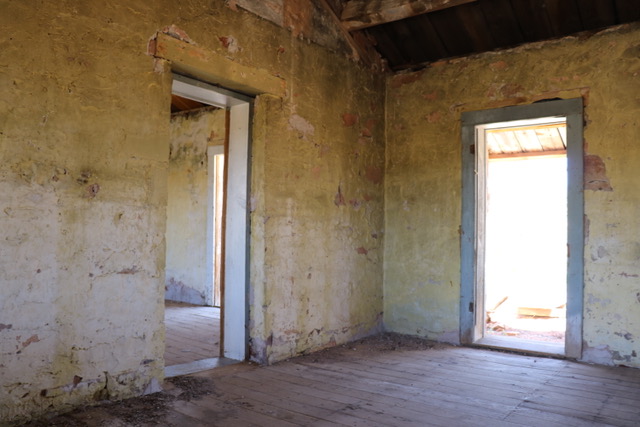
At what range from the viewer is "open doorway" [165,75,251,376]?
4098 millimetres

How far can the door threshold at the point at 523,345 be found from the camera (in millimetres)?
4391

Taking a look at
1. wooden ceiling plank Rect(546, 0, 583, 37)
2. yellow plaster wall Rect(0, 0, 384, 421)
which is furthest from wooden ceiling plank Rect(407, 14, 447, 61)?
yellow plaster wall Rect(0, 0, 384, 421)

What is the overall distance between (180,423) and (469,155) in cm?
345

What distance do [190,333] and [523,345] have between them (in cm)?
321

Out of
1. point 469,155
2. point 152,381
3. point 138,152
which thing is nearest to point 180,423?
point 152,381

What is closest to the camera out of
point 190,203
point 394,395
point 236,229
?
point 394,395

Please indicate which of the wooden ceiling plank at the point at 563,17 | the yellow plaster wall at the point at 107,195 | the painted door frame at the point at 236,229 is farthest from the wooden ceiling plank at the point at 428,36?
the painted door frame at the point at 236,229

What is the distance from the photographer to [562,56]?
440 centimetres

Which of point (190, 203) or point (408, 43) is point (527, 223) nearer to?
point (408, 43)

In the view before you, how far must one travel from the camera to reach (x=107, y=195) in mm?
3010

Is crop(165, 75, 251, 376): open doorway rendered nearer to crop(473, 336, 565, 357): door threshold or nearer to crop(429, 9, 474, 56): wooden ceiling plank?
crop(429, 9, 474, 56): wooden ceiling plank

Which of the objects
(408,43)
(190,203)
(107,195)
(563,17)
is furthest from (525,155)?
(107,195)

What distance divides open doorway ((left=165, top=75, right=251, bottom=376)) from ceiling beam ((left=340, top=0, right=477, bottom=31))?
1386 millimetres

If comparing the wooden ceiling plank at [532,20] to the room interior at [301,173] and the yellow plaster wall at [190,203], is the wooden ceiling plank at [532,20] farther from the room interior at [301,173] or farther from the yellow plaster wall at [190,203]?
the yellow plaster wall at [190,203]
